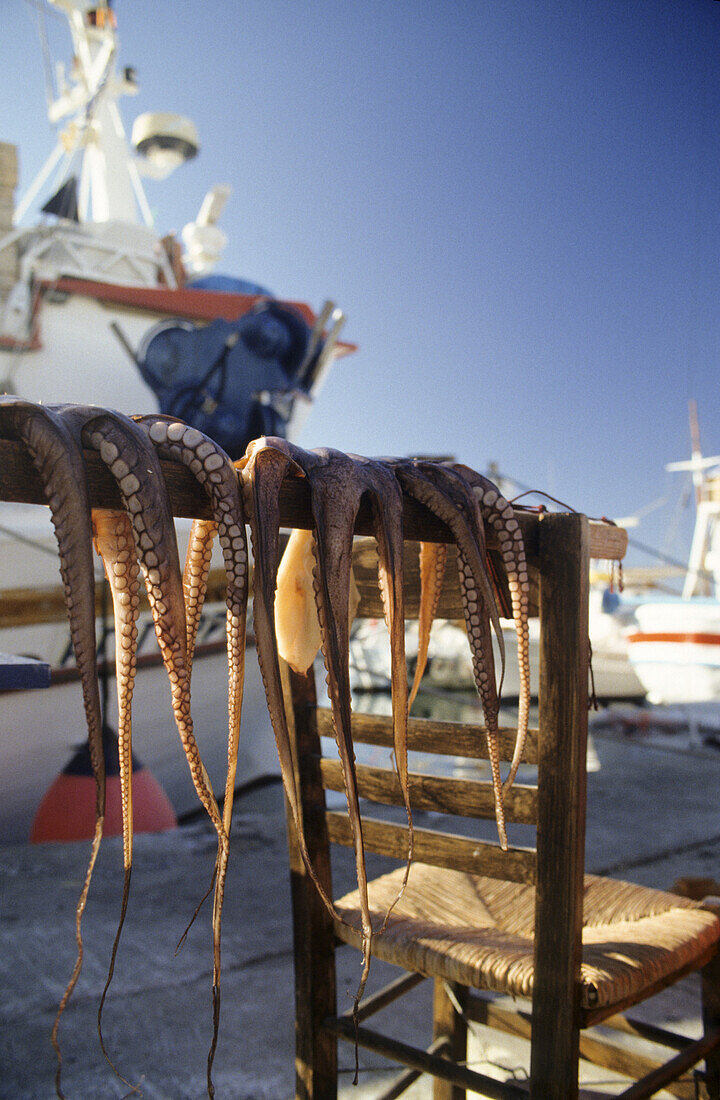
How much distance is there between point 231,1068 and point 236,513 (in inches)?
Result: 68.6

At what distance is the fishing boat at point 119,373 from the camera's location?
15.4 ft

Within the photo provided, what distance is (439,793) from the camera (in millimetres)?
1313

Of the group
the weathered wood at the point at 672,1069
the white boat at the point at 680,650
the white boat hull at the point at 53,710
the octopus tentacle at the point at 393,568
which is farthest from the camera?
the white boat at the point at 680,650

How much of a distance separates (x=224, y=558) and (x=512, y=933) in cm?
104

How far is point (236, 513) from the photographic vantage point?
2.32 ft

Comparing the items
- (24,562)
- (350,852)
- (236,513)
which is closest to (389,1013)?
(350,852)

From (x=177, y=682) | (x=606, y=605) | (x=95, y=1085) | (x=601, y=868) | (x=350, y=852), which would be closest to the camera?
(x=177, y=682)

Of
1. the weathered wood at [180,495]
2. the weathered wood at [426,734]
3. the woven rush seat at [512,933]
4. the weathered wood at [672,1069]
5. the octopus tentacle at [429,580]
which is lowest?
the weathered wood at [672,1069]

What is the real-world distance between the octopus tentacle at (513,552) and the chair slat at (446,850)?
207 millimetres

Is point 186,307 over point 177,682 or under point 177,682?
over

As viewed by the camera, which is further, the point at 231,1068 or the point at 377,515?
the point at 231,1068

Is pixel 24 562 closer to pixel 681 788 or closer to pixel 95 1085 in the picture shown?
pixel 95 1085

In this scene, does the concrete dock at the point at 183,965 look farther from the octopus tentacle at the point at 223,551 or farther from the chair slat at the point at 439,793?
the octopus tentacle at the point at 223,551

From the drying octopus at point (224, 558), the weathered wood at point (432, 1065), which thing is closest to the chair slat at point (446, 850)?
the weathered wood at point (432, 1065)
